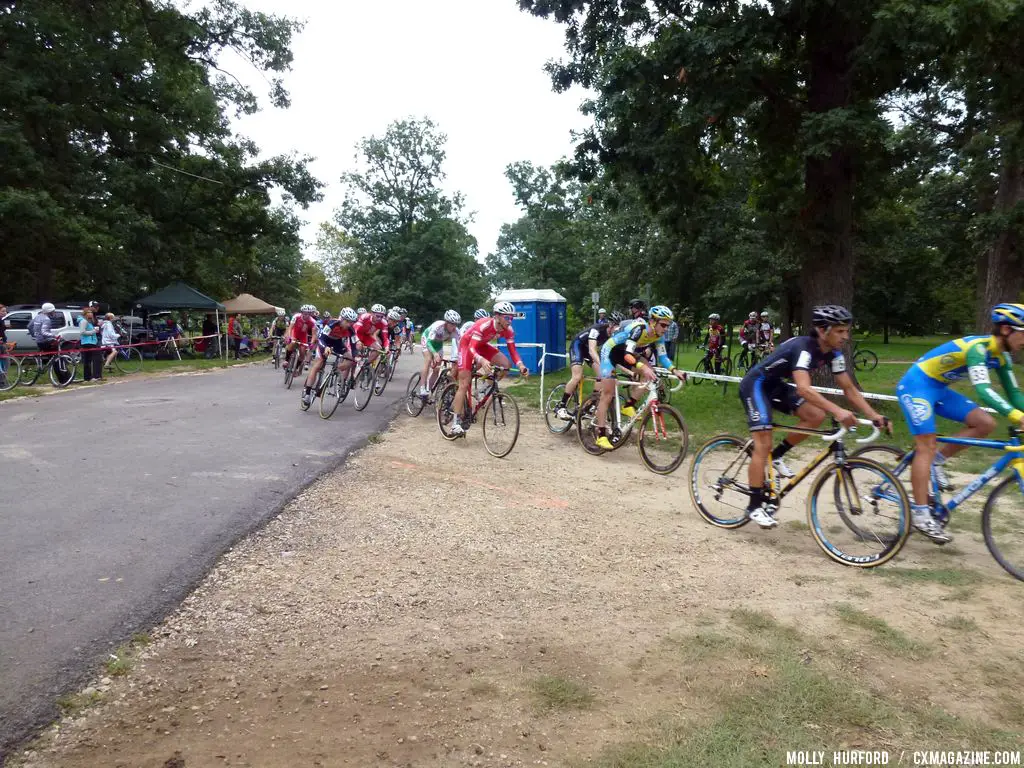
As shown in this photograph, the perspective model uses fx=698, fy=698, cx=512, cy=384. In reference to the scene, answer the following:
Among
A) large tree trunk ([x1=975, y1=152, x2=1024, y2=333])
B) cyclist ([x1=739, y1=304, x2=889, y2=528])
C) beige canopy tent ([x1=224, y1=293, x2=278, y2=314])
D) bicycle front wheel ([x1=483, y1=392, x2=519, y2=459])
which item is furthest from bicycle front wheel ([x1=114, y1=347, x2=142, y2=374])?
large tree trunk ([x1=975, y1=152, x2=1024, y2=333])

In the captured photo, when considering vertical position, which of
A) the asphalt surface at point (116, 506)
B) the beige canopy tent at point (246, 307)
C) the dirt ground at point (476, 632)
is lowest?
the dirt ground at point (476, 632)

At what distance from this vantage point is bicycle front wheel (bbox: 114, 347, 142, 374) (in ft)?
70.9

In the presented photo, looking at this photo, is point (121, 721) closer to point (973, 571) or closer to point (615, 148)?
point (973, 571)

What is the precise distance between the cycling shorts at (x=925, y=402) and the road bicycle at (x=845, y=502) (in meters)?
0.31

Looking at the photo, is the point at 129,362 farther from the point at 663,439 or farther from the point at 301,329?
the point at 663,439

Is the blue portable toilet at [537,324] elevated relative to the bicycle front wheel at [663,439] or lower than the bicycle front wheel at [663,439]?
elevated

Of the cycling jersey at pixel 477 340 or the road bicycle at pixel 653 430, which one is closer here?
the road bicycle at pixel 653 430

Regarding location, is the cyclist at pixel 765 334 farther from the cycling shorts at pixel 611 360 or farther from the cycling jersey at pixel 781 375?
the cycling jersey at pixel 781 375

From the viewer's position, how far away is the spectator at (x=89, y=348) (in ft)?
58.6

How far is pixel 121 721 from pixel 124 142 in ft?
107

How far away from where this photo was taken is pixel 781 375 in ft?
18.4

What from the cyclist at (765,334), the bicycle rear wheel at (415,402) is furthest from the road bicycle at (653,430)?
the cyclist at (765,334)

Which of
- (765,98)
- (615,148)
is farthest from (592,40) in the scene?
(765,98)

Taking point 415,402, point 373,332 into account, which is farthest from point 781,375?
point 373,332
